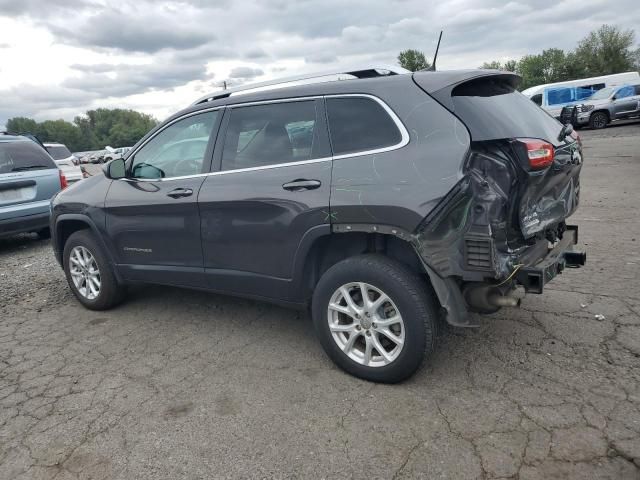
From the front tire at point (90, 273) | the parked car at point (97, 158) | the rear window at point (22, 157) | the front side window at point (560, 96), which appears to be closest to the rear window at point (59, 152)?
the rear window at point (22, 157)

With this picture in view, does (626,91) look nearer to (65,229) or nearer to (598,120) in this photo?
(598,120)

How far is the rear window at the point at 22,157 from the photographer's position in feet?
24.8

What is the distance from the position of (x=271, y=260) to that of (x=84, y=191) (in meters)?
2.27

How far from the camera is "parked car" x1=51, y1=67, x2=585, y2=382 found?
283 cm

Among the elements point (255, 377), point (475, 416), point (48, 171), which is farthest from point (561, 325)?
point (48, 171)

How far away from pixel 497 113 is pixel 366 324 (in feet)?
4.84

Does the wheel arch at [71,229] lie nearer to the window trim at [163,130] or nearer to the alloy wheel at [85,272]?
the alloy wheel at [85,272]

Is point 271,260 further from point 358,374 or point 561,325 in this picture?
point 561,325

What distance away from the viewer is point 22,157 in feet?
25.6

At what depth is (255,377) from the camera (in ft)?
11.2

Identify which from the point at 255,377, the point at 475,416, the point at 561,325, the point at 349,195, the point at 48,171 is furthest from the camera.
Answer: the point at 48,171

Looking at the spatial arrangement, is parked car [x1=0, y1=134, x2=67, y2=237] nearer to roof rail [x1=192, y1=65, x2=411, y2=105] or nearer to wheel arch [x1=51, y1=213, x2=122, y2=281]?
wheel arch [x1=51, y1=213, x2=122, y2=281]

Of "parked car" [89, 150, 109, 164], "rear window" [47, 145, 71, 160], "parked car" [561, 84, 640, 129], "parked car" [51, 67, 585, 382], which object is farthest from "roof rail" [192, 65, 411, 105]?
"parked car" [89, 150, 109, 164]

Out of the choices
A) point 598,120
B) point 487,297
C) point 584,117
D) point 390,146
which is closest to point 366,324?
point 487,297
